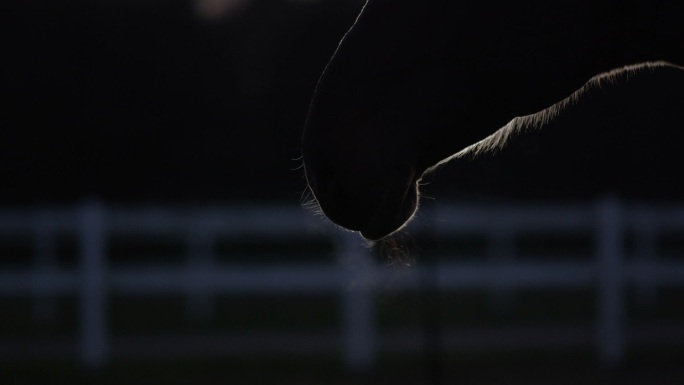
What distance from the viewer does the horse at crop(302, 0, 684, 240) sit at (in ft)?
5.44

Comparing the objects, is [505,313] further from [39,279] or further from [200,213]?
[39,279]

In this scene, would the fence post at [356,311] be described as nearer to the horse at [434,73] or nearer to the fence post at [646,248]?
the fence post at [646,248]

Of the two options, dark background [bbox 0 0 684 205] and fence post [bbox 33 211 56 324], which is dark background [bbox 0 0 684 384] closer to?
dark background [bbox 0 0 684 205]

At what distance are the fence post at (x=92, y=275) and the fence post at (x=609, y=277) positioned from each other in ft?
12.2

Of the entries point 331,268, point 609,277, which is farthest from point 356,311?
point 609,277

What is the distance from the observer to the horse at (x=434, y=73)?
166cm

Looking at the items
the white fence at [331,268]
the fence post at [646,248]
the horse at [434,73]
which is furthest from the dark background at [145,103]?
the horse at [434,73]

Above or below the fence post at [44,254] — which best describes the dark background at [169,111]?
above

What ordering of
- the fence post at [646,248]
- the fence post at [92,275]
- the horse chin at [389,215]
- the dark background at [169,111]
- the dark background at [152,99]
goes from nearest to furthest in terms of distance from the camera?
the horse chin at [389,215], the fence post at [92,275], the fence post at [646,248], the dark background at [169,111], the dark background at [152,99]

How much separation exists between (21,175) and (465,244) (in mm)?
6028

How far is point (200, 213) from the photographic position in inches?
404

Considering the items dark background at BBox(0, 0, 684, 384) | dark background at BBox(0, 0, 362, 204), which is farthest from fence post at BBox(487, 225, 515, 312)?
dark background at BBox(0, 0, 362, 204)

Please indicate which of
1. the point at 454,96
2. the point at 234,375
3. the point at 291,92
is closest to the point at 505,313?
the point at 234,375

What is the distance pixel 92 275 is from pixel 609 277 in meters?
3.93
